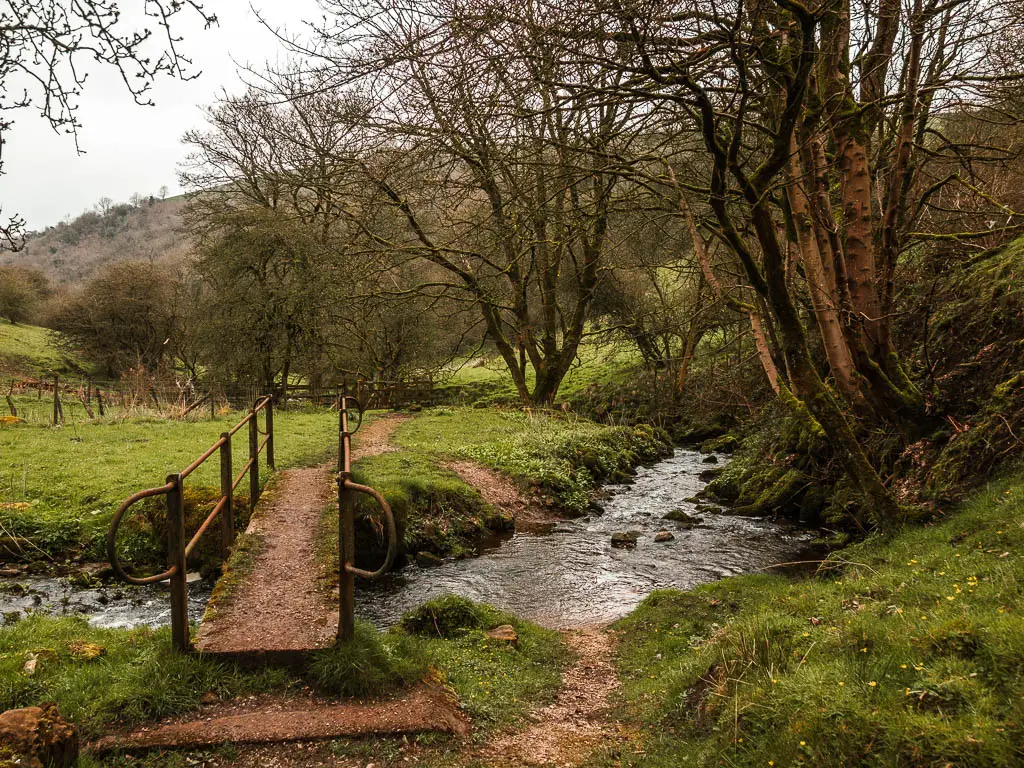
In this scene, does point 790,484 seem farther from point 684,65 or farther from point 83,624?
point 83,624

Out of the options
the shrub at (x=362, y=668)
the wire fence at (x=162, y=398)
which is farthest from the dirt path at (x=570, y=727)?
the wire fence at (x=162, y=398)

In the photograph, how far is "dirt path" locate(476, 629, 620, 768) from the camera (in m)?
3.79

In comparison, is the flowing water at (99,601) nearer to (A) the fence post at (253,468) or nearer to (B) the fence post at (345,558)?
(A) the fence post at (253,468)

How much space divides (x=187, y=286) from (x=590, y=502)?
2872 cm

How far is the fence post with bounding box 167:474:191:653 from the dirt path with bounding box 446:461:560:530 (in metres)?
7.03

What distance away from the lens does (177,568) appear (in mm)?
4113

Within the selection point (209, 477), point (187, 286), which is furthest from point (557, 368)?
point (187, 286)

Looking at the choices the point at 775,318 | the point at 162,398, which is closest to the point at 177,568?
the point at 775,318

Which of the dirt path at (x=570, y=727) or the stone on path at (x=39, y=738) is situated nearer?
the stone on path at (x=39, y=738)

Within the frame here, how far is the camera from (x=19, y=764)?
2.74 m

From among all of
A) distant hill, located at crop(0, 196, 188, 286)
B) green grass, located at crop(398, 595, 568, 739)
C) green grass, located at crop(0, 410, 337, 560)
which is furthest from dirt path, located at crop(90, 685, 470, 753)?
distant hill, located at crop(0, 196, 188, 286)

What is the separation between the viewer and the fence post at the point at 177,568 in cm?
403

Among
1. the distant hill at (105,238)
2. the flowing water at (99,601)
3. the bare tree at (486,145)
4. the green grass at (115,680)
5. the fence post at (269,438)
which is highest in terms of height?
the distant hill at (105,238)

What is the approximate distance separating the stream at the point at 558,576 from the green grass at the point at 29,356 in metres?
27.3
